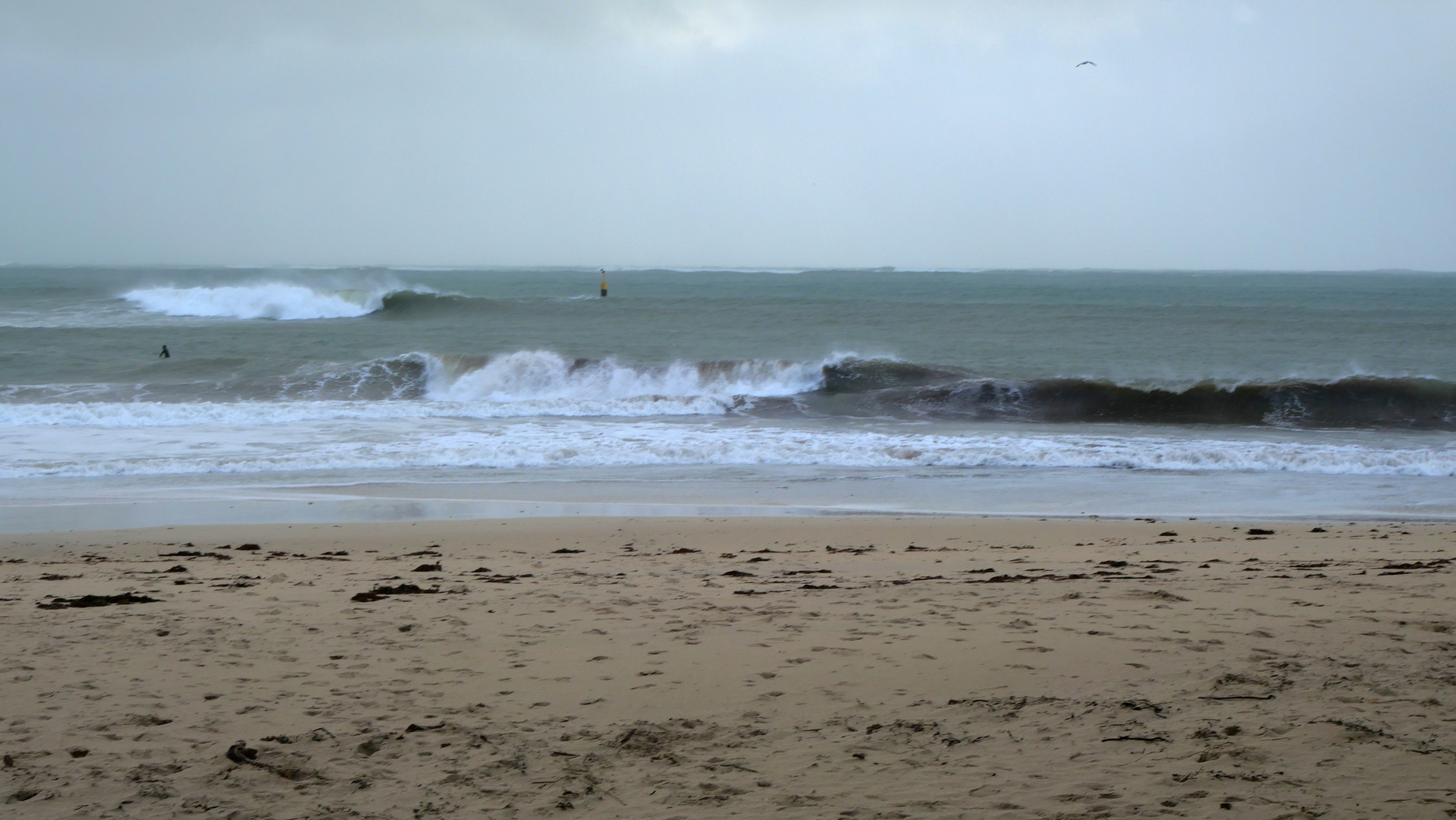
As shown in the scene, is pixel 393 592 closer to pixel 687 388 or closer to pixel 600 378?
pixel 687 388

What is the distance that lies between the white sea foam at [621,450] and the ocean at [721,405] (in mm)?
66

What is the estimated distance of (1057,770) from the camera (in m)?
2.95

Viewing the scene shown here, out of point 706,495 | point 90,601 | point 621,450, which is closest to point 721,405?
point 621,450

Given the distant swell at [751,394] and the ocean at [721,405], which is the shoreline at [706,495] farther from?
the distant swell at [751,394]

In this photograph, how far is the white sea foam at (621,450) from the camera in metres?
11.4

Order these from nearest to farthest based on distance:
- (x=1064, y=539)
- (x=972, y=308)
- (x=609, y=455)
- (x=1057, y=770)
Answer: (x=1057, y=770) < (x=1064, y=539) < (x=609, y=455) < (x=972, y=308)

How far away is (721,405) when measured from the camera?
1741 centimetres

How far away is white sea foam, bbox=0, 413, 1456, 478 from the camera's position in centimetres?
1143

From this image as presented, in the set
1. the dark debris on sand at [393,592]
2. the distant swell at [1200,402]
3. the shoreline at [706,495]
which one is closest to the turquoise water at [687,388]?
the distant swell at [1200,402]

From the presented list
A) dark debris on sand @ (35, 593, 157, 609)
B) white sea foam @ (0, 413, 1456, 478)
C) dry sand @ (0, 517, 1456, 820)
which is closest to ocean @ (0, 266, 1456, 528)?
white sea foam @ (0, 413, 1456, 478)

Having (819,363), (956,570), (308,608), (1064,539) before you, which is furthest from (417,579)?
(819,363)

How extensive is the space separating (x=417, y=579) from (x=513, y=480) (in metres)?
4.92

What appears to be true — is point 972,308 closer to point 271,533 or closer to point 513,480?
point 513,480

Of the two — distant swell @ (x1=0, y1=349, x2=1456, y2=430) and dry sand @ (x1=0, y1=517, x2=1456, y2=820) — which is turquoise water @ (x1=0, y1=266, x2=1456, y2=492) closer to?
distant swell @ (x1=0, y1=349, x2=1456, y2=430)
